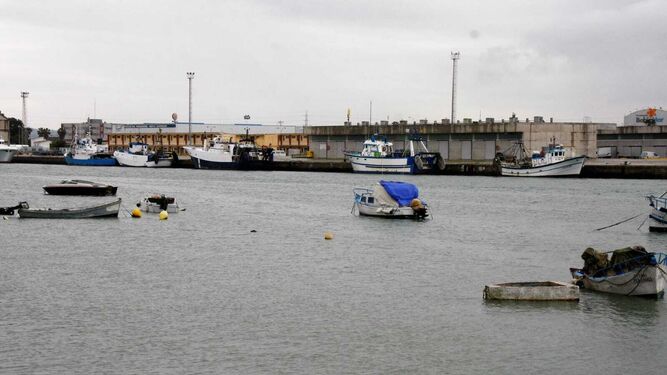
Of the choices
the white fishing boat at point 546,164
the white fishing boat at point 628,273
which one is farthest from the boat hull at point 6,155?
the white fishing boat at point 628,273

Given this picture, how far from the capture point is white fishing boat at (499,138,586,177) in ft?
392

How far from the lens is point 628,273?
30.9m

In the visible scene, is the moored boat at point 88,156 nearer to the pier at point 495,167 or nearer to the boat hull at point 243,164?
the boat hull at point 243,164

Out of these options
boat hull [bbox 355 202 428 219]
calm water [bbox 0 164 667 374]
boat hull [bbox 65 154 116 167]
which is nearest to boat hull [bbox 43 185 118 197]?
calm water [bbox 0 164 667 374]

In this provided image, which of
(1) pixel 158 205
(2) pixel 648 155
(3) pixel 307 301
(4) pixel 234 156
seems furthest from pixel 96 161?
(3) pixel 307 301

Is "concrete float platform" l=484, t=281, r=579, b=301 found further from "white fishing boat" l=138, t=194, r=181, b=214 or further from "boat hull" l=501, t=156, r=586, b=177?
"boat hull" l=501, t=156, r=586, b=177

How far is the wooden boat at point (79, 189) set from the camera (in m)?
78.5

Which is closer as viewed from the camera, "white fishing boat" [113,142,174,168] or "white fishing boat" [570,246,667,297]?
"white fishing boat" [570,246,667,297]

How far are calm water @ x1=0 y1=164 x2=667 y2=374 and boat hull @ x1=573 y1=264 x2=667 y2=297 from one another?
0.51 metres

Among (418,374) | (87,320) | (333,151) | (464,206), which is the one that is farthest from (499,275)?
(333,151)

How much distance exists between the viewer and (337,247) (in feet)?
151

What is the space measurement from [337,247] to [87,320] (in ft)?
67.7

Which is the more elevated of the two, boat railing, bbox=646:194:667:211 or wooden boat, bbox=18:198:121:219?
boat railing, bbox=646:194:667:211

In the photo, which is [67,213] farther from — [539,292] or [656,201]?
[656,201]
